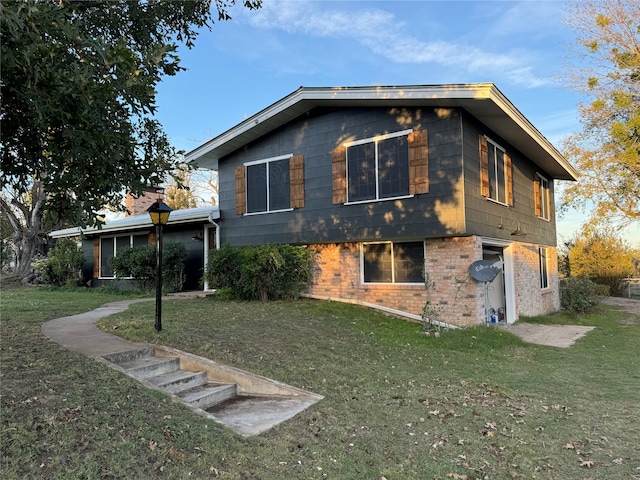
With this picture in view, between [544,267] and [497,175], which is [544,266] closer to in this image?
[544,267]

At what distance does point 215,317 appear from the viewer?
8.77 m

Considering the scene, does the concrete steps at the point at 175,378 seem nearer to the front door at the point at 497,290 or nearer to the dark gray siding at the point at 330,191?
the dark gray siding at the point at 330,191

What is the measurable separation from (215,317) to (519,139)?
9333mm

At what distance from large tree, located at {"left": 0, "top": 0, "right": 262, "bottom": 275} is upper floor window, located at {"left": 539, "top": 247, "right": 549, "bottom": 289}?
14462 millimetres

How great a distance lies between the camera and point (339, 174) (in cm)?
1122

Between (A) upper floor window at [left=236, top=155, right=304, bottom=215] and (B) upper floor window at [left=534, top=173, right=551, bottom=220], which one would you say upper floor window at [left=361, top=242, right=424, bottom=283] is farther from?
(B) upper floor window at [left=534, top=173, right=551, bottom=220]

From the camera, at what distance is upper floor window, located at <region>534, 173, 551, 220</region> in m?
15.1

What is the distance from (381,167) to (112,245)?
39.6 feet

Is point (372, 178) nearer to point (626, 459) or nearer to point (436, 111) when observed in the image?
point (436, 111)

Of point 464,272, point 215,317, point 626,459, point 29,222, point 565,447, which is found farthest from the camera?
point 29,222

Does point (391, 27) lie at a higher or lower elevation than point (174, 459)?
higher

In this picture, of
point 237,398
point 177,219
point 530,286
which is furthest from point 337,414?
point 177,219

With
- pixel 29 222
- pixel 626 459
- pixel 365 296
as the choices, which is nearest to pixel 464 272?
pixel 365 296

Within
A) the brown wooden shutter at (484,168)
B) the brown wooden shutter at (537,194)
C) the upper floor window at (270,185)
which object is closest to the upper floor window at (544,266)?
the brown wooden shutter at (537,194)
